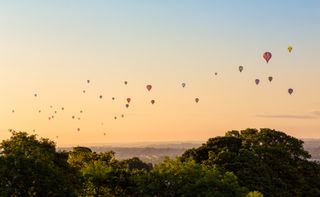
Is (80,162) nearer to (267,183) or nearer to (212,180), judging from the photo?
(267,183)

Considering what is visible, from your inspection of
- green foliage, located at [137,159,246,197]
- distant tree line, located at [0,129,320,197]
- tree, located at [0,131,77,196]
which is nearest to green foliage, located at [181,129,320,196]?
distant tree line, located at [0,129,320,197]

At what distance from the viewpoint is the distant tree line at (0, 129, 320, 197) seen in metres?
53.2

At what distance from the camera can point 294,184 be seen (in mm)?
82062

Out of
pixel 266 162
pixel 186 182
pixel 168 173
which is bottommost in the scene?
pixel 186 182

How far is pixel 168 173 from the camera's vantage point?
188 feet

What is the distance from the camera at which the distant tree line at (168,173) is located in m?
53.2

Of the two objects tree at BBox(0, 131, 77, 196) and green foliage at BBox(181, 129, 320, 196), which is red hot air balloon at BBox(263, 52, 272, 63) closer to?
green foliage at BBox(181, 129, 320, 196)

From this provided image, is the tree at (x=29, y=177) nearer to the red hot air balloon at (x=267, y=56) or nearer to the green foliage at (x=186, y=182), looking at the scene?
the green foliage at (x=186, y=182)

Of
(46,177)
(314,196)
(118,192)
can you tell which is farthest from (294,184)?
(46,177)

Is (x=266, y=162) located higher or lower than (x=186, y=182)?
higher

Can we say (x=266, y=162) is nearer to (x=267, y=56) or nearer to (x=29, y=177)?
(x=267, y=56)

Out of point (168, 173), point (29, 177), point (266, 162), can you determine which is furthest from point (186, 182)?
point (266, 162)

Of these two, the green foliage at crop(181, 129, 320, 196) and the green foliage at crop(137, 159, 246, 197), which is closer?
the green foliage at crop(137, 159, 246, 197)

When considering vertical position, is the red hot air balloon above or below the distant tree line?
above
